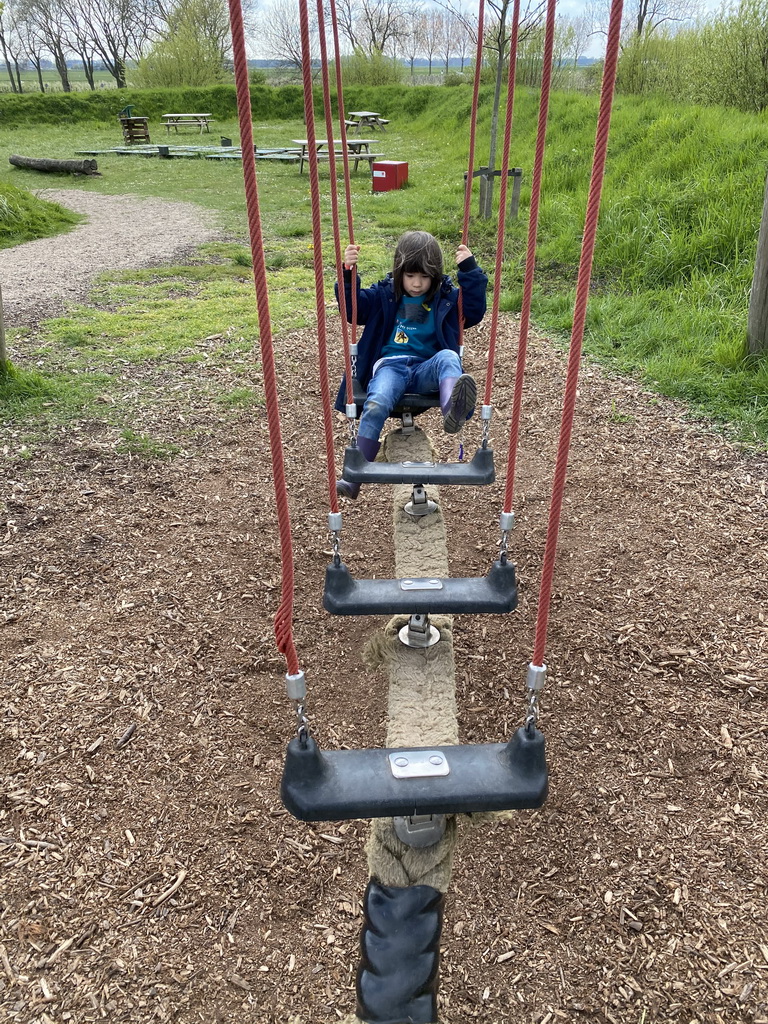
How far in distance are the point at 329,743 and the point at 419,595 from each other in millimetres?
819

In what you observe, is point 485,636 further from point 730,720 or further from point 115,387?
point 115,387

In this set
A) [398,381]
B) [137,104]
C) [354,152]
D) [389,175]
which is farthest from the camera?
[137,104]

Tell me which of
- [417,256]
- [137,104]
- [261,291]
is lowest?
[417,256]

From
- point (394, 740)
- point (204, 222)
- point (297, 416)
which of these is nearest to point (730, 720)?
point (394, 740)

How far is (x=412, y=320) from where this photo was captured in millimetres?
2947

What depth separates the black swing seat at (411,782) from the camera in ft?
3.98

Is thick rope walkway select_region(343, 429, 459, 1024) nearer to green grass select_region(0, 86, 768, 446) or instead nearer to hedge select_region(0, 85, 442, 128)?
green grass select_region(0, 86, 768, 446)

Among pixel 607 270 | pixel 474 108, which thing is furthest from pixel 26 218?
pixel 474 108

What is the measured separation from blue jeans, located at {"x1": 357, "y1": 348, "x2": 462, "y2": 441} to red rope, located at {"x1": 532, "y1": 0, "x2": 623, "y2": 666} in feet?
4.12

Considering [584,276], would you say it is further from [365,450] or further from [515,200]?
[515,200]

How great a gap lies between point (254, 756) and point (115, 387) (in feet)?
10.3

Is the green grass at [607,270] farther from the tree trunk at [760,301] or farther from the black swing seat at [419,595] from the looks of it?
the black swing seat at [419,595]

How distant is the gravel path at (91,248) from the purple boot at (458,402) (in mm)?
4549

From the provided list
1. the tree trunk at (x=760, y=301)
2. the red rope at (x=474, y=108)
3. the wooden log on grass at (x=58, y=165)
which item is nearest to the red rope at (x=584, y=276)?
the red rope at (x=474, y=108)
